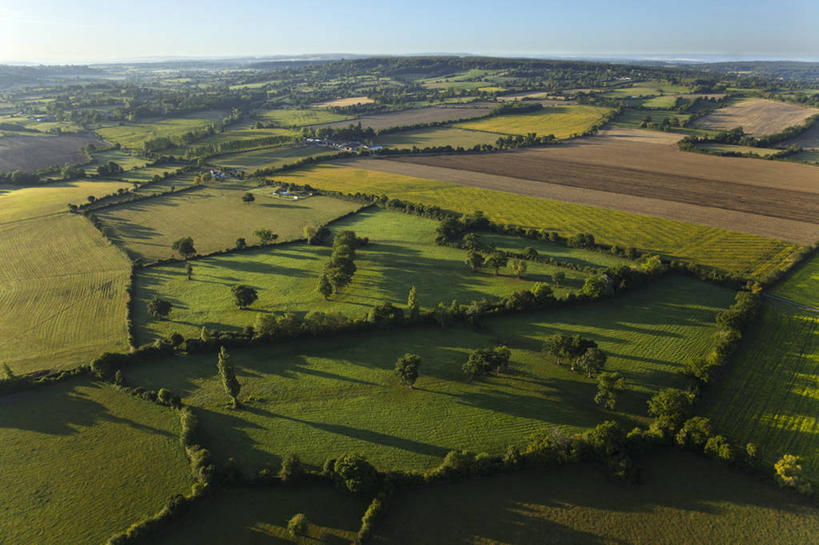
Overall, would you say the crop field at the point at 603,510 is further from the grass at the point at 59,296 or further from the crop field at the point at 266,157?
the crop field at the point at 266,157

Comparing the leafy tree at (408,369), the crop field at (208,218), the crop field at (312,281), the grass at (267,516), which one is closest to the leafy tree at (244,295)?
the crop field at (312,281)

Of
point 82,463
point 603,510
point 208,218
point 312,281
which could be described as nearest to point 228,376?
point 82,463

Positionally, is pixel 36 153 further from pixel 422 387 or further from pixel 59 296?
pixel 422 387

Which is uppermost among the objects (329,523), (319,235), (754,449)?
(319,235)

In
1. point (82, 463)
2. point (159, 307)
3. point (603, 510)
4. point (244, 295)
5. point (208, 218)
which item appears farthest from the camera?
point (208, 218)

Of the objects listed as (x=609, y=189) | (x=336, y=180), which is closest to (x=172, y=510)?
(x=336, y=180)

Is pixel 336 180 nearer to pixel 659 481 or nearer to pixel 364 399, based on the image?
pixel 364 399
